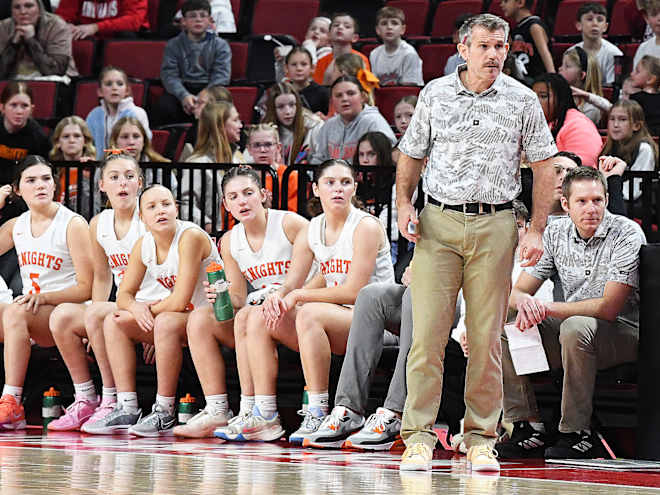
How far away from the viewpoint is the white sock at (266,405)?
15.3ft

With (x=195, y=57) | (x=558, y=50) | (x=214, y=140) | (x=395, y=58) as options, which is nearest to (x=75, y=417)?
(x=214, y=140)

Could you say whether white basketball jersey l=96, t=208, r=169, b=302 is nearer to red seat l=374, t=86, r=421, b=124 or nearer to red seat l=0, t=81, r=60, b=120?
red seat l=374, t=86, r=421, b=124

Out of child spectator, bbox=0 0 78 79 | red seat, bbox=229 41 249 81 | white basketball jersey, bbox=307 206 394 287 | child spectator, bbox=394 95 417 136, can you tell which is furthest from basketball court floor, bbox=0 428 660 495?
red seat, bbox=229 41 249 81

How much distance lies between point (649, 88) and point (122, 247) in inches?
130

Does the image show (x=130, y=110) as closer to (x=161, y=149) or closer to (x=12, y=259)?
(x=161, y=149)

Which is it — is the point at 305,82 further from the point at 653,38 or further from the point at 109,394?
the point at 109,394

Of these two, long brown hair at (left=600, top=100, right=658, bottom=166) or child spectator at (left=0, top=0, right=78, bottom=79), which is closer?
long brown hair at (left=600, top=100, right=658, bottom=166)

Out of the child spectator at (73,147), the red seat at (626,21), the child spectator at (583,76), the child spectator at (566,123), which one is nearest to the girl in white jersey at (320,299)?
the child spectator at (566,123)

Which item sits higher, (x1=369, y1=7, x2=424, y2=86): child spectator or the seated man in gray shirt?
(x1=369, y1=7, x2=424, y2=86): child spectator

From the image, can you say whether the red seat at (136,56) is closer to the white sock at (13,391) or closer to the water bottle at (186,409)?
the white sock at (13,391)

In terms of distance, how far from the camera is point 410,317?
14.1ft

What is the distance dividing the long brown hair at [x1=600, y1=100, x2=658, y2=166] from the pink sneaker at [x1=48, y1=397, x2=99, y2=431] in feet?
9.37

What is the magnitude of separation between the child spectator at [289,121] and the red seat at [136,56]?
7.47 feet

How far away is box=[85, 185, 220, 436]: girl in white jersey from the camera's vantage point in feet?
16.2
